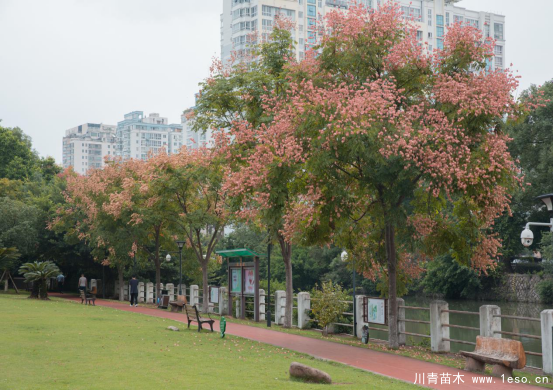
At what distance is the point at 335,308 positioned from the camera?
21.2 metres

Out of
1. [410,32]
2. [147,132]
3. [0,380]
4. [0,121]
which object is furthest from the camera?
[147,132]

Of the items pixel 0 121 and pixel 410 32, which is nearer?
pixel 410 32

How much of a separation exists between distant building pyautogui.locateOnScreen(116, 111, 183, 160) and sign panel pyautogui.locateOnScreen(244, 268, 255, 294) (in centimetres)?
15443

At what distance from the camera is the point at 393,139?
14.9m

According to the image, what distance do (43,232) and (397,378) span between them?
3592cm

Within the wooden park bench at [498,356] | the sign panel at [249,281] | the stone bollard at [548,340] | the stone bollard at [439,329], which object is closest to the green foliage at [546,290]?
the sign panel at [249,281]

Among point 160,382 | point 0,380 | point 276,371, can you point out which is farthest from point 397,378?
point 0,380

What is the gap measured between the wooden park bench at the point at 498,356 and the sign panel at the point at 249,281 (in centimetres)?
1436

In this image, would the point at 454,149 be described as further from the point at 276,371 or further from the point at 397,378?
the point at 276,371

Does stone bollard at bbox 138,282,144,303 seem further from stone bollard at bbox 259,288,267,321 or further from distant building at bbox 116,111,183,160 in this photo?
distant building at bbox 116,111,183,160

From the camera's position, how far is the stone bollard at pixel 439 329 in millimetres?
16859

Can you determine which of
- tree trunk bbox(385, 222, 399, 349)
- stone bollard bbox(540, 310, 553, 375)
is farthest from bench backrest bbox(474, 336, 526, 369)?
tree trunk bbox(385, 222, 399, 349)

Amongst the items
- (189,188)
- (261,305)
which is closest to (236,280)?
(261,305)

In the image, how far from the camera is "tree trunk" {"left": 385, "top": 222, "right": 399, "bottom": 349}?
17344 mm
